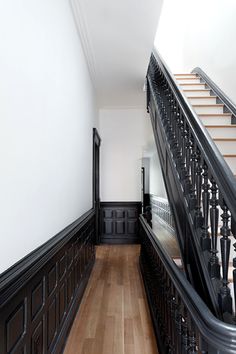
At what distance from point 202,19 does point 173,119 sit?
13.6 ft

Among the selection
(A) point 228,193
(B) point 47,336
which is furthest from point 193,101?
(B) point 47,336

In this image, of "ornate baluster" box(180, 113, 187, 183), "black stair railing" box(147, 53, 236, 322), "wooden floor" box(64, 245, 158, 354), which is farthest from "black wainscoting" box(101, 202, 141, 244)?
"ornate baluster" box(180, 113, 187, 183)

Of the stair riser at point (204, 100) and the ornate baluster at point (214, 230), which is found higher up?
the stair riser at point (204, 100)

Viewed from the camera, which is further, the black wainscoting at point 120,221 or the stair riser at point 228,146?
the black wainscoting at point 120,221

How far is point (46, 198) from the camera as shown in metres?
1.88

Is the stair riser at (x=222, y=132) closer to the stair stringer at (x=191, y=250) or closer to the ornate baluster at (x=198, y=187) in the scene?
the stair stringer at (x=191, y=250)

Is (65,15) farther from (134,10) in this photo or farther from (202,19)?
(202,19)

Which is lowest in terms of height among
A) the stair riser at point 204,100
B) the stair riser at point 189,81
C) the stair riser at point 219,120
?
the stair riser at point 219,120

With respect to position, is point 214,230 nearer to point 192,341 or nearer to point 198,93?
point 192,341

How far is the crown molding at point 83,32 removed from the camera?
2.83m

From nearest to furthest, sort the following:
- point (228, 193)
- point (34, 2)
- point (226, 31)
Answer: point (228, 193)
point (34, 2)
point (226, 31)

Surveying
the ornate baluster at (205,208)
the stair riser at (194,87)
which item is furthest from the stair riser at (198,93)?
the ornate baluster at (205,208)

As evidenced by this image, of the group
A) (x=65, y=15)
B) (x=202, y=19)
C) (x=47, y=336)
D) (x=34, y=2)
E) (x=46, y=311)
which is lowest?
(x=47, y=336)

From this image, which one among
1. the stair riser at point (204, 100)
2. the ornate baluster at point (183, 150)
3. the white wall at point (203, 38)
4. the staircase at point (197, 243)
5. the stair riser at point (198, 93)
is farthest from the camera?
the stair riser at point (198, 93)
